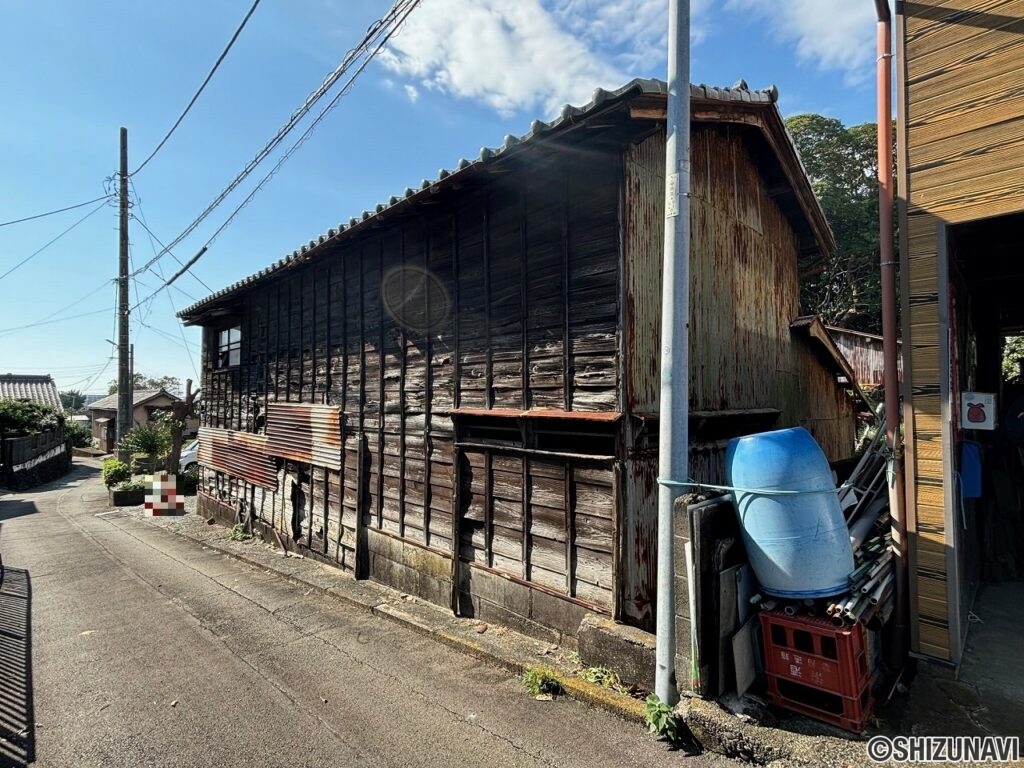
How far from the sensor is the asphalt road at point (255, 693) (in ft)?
12.6

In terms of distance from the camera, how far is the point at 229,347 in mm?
13609

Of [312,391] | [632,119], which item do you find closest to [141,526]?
[312,391]

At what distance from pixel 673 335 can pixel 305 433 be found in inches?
319

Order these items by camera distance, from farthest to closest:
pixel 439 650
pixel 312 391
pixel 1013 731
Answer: pixel 312 391 < pixel 439 650 < pixel 1013 731

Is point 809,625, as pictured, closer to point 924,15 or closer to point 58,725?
point 924,15

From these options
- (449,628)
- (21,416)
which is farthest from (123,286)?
(449,628)

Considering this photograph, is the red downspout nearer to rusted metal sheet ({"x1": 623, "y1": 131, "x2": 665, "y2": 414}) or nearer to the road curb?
rusted metal sheet ({"x1": 623, "y1": 131, "x2": 665, "y2": 414})

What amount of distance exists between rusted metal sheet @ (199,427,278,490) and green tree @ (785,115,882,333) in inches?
773

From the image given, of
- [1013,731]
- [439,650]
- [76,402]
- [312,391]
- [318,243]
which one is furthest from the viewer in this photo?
[76,402]

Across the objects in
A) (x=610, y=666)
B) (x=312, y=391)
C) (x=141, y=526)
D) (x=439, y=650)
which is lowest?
(x=141, y=526)

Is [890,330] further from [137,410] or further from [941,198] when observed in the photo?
[137,410]

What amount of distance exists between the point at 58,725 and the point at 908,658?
7367 millimetres

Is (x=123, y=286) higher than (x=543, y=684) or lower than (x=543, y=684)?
higher

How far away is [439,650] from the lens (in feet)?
18.2
